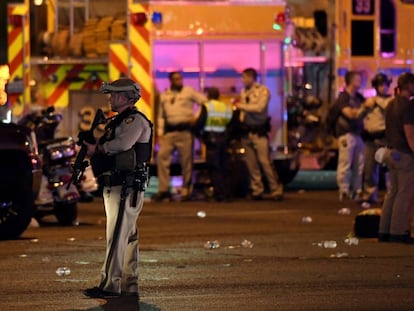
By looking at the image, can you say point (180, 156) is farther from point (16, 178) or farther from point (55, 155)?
point (16, 178)

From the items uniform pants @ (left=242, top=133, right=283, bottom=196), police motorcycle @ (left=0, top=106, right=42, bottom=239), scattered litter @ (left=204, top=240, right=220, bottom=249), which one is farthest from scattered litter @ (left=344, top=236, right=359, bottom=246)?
uniform pants @ (left=242, top=133, right=283, bottom=196)

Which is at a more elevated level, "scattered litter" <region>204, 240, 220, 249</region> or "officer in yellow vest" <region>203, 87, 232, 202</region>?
"officer in yellow vest" <region>203, 87, 232, 202</region>

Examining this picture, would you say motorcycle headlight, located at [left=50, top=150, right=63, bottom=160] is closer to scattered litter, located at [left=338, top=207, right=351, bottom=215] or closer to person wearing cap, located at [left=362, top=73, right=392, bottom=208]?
scattered litter, located at [left=338, top=207, right=351, bottom=215]

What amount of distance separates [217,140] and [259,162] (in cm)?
84

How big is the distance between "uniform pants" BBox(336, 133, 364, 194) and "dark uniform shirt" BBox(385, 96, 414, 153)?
520 cm

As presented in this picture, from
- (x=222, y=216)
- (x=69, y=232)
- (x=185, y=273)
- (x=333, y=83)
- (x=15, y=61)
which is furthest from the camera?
(x=333, y=83)

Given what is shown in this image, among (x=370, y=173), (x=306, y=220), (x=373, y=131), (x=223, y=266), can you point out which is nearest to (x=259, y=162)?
(x=370, y=173)

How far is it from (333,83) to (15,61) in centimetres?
520

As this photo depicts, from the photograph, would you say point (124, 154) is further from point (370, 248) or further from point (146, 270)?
point (370, 248)

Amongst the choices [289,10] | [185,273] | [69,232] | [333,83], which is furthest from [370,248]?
[333,83]

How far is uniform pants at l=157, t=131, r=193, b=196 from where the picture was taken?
62.2ft

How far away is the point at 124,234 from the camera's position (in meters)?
10.2

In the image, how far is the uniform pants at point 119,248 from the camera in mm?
10219

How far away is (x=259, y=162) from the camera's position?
19422 millimetres
